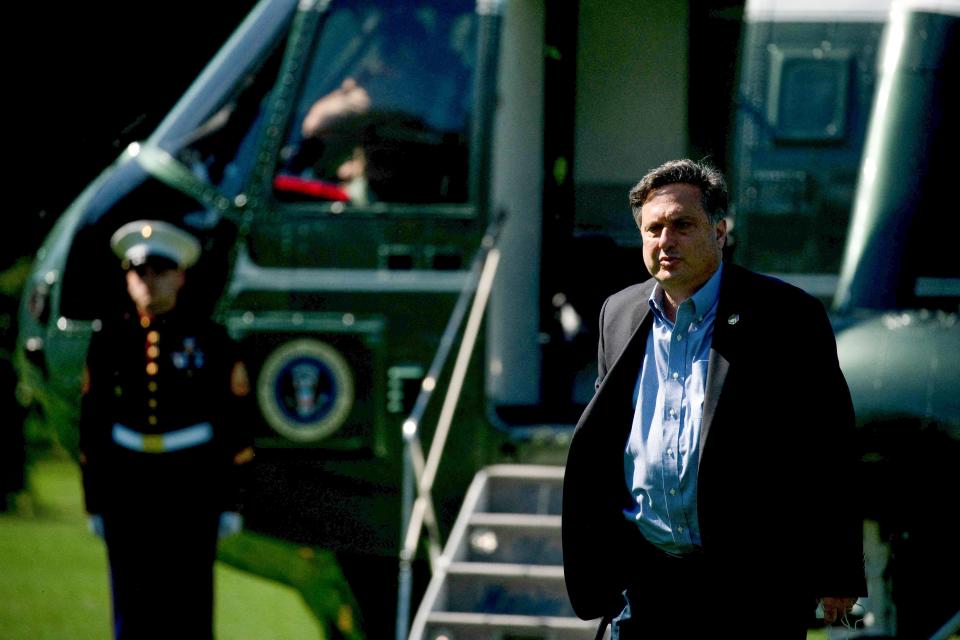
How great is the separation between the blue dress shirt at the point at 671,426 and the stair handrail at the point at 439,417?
1.58m

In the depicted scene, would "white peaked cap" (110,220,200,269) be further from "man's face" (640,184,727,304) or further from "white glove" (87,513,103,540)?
"man's face" (640,184,727,304)

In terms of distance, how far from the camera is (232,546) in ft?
20.6

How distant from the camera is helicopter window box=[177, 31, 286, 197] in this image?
5.73 m

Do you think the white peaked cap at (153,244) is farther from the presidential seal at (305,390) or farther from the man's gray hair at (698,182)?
the man's gray hair at (698,182)

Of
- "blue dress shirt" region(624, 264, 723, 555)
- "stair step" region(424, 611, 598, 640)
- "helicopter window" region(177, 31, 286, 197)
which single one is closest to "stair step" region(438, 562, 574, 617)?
"stair step" region(424, 611, 598, 640)

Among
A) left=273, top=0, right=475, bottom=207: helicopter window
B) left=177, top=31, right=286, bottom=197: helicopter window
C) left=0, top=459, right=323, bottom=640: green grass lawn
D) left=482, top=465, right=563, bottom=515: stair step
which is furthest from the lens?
left=0, top=459, right=323, bottom=640: green grass lawn

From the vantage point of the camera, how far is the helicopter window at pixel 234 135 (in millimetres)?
5727

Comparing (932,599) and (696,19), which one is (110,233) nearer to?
(696,19)

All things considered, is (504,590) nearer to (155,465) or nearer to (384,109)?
(155,465)

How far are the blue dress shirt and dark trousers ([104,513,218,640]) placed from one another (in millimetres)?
2404

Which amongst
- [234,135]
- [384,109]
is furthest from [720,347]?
[234,135]

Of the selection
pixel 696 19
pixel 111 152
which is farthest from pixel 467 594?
pixel 111 152

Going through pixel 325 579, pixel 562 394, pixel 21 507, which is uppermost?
pixel 562 394

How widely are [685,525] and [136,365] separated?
8.75 feet
